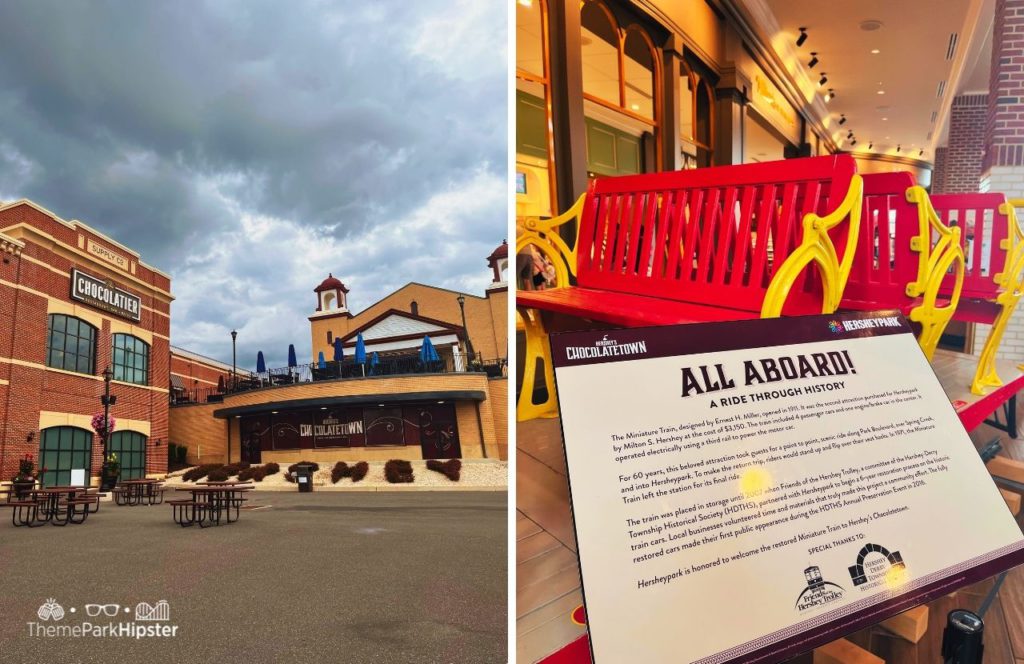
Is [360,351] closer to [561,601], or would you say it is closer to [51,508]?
[51,508]

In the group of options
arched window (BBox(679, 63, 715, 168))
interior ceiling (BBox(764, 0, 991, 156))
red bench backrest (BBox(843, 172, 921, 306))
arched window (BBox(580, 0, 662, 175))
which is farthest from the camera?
arched window (BBox(679, 63, 715, 168))

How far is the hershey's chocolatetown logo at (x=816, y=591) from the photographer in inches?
27.2

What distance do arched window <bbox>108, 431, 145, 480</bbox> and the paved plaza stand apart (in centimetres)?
13

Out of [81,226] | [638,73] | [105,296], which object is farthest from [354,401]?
[638,73]

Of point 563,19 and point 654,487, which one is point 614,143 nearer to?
point 563,19

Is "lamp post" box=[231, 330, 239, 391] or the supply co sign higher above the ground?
the supply co sign

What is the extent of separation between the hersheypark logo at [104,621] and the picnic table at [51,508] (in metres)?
0.26

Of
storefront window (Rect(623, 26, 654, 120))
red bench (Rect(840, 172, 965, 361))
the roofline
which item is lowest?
red bench (Rect(840, 172, 965, 361))

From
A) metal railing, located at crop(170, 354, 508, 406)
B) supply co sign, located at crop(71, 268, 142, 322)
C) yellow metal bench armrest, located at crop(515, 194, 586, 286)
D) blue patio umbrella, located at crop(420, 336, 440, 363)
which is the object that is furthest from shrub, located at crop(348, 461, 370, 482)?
yellow metal bench armrest, located at crop(515, 194, 586, 286)

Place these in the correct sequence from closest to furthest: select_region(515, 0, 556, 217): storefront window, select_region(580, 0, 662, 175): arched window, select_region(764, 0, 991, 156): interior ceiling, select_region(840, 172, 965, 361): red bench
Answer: select_region(840, 172, 965, 361): red bench
select_region(764, 0, 991, 156): interior ceiling
select_region(515, 0, 556, 217): storefront window
select_region(580, 0, 662, 175): arched window

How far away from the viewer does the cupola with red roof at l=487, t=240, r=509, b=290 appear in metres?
2.62

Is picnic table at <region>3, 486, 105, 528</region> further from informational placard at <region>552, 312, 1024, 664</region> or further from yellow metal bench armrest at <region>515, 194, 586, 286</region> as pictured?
informational placard at <region>552, 312, 1024, 664</region>

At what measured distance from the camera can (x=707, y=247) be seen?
5.58 ft

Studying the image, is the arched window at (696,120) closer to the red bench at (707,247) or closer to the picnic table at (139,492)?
the red bench at (707,247)
